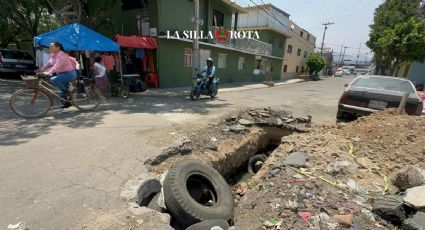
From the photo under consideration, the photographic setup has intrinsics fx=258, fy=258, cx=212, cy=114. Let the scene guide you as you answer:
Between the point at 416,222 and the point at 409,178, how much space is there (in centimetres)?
101

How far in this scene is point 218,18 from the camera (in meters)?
19.5

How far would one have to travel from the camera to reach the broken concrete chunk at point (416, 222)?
91.4 inches

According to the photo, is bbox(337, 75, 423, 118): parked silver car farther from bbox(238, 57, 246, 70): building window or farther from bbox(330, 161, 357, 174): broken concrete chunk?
bbox(238, 57, 246, 70): building window

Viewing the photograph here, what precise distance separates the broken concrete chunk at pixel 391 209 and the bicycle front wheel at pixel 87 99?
700 cm

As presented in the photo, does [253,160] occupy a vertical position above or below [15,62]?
below

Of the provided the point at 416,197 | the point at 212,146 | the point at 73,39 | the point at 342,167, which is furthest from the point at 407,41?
the point at 73,39

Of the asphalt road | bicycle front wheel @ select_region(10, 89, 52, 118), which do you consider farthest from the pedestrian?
bicycle front wheel @ select_region(10, 89, 52, 118)

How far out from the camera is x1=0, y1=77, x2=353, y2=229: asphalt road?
8.94ft

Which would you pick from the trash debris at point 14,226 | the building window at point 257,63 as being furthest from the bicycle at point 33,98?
the building window at point 257,63

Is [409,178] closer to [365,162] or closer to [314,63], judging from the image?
[365,162]

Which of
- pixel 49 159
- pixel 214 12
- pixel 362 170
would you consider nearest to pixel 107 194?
pixel 49 159

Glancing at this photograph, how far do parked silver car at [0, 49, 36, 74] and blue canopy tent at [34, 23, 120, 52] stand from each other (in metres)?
7.34

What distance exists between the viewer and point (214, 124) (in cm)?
645

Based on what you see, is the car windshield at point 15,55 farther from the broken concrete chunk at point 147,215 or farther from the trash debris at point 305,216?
the trash debris at point 305,216
